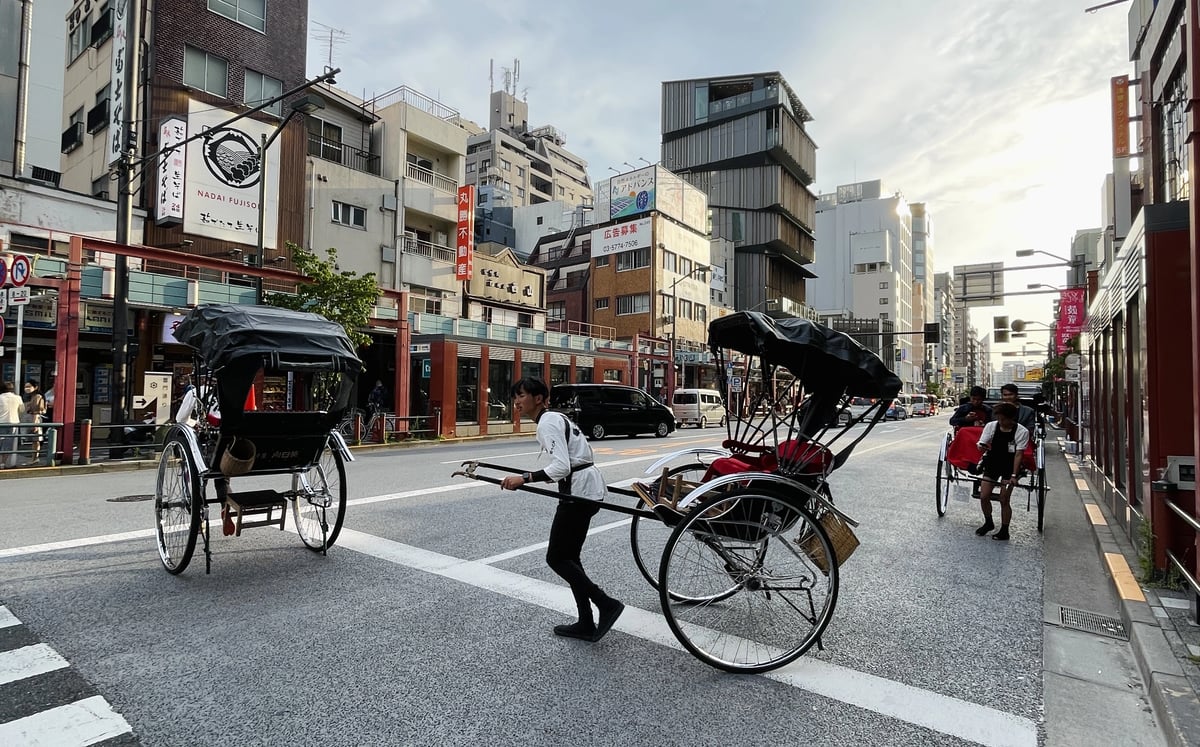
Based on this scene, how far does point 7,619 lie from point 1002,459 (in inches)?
366

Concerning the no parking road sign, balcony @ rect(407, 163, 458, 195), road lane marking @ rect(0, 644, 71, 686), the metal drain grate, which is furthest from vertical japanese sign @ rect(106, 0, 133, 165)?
the metal drain grate

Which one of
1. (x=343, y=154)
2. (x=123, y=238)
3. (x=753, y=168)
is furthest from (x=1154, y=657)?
(x=753, y=168)

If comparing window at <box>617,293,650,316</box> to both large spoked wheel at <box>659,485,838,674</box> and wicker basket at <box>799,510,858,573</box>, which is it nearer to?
large spoked wheel at <box>659,485,838,674</box>

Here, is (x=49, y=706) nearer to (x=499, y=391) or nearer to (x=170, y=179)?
(x=170, y=179)

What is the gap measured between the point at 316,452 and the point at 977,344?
19531 cm

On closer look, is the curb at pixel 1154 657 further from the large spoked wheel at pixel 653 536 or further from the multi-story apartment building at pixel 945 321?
the multi-story apartment building at pixel 945 321

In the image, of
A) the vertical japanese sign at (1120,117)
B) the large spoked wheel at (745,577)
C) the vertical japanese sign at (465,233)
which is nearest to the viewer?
the large spoked wheel at (745,577)

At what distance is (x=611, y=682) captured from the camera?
3.53m

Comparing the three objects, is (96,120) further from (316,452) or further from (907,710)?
(907,710)

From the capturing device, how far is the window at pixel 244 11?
2333 cm

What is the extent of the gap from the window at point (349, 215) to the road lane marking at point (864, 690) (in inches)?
975

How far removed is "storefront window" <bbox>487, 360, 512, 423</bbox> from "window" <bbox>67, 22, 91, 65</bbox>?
1944 cm

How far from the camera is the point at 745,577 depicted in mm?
4035

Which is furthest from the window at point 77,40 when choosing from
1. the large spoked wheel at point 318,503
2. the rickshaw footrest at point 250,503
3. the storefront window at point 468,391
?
the rickshaw footrest at point 250,503
